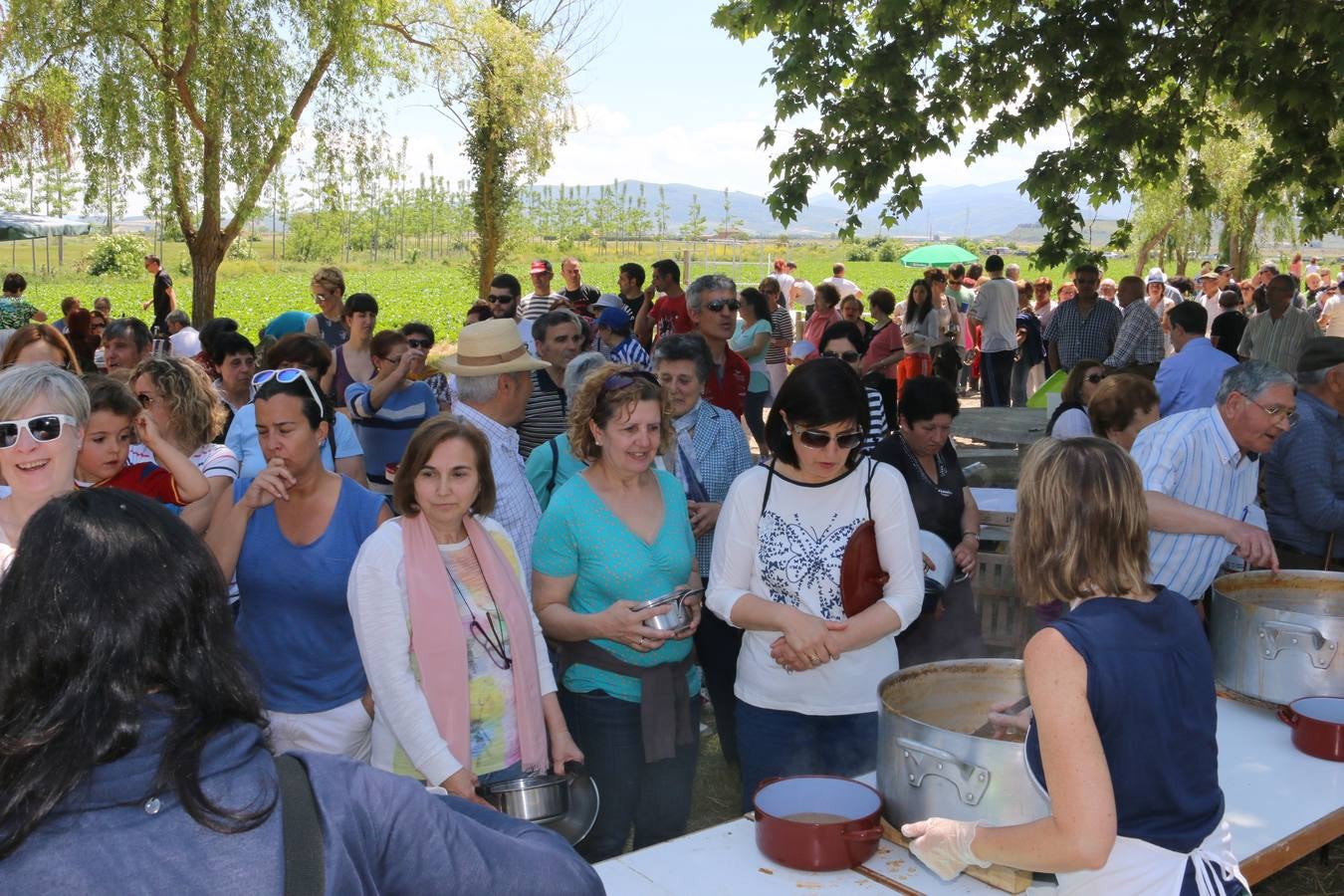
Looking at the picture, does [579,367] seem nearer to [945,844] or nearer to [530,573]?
[530,573]

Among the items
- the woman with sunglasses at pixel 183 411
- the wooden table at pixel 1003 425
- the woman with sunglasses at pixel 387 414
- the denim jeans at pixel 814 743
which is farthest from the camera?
the wooden table at pixel 1003 425

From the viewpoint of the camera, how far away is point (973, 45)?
845 cm

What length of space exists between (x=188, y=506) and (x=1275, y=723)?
9.99ft

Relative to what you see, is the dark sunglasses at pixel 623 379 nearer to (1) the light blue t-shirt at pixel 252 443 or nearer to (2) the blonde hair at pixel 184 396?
(1) the light blue t-shirt at pixel 252 443

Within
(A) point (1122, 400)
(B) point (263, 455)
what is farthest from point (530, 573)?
(A) point (1122, 400)

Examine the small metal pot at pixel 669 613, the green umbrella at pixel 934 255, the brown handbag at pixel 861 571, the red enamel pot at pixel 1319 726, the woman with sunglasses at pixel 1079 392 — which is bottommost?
the red enamel pot at pixel 1319 726

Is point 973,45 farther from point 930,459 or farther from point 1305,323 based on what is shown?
point 930,459

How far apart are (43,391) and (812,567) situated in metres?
2.00

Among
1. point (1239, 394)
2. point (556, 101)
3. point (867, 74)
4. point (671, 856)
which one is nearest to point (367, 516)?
point (671, 856)

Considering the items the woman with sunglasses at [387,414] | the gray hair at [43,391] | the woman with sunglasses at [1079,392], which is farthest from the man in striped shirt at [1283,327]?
the gray hair at [43,391]

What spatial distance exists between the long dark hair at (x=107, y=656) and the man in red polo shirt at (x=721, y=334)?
4.71m

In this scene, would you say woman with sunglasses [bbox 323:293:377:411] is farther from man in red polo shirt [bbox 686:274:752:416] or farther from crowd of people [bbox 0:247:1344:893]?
man in red polo shirt [bbox 686:274:752:416]

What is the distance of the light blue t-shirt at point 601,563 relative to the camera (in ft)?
10.5

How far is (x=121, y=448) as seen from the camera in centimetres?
331
